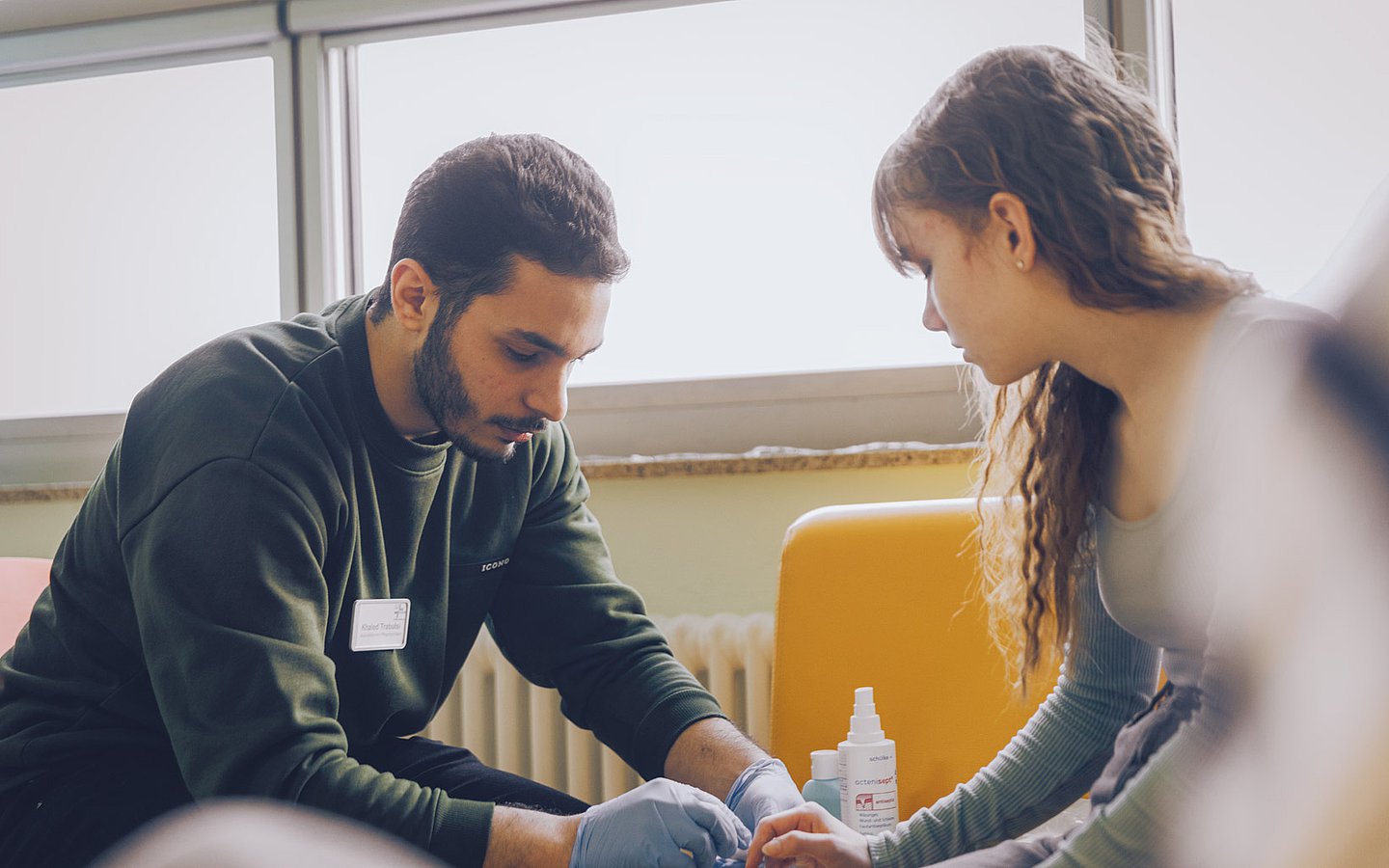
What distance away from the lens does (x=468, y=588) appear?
143 cm

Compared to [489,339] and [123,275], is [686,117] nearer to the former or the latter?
[489,339]

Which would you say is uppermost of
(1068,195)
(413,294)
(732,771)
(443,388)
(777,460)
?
(1068,195)

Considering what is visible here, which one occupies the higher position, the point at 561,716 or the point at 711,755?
the point at 711,755

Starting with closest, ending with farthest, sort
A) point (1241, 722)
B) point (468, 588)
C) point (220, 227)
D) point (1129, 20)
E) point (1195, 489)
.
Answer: point (1241, 722) → point (1195, 489) → point (468, 588) → point (1129, 20) → point (220, 227)

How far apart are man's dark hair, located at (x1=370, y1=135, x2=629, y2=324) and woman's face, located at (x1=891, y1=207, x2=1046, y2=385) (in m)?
0.41

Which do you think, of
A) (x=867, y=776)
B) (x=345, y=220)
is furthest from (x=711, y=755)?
(x=345, y=220)

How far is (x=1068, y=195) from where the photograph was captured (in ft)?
3.05

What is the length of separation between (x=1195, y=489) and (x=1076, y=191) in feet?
0.84

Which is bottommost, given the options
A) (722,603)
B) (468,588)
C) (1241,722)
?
(722,603)

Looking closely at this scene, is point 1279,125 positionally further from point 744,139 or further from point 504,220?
point 504,220

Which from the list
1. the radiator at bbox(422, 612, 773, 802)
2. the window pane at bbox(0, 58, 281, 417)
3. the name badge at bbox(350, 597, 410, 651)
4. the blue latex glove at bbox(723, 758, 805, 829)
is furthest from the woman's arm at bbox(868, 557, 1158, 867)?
the window pane at bbox(0, 58, 281, 417)

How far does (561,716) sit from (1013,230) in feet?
4.00

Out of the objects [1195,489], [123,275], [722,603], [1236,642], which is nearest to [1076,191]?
[1195,489]

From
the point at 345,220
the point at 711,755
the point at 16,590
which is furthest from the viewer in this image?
the point at 345,220
